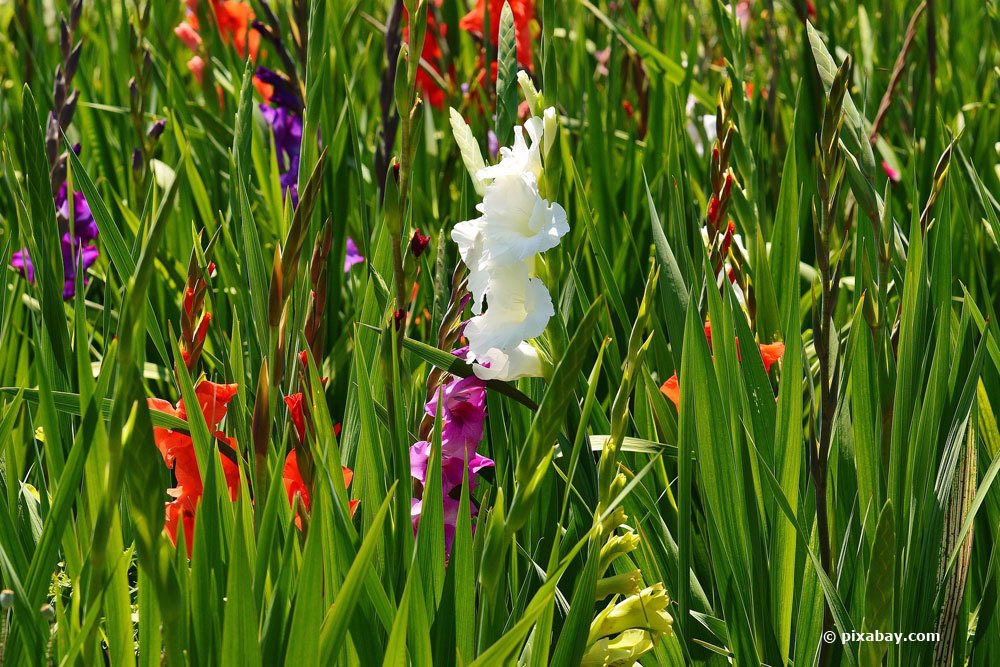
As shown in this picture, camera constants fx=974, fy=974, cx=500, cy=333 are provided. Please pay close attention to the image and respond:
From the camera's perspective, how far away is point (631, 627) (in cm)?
63

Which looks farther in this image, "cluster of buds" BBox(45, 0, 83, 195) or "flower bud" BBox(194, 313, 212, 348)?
"cluster of buds" BBox(45, 0, 83, 195)

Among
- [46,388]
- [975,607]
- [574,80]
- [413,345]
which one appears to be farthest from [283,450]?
[574,80]

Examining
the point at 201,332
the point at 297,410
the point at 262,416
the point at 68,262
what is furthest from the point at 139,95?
the point at 262,416

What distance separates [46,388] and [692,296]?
0.46 m

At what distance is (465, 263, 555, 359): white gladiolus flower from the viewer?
60 centimetres

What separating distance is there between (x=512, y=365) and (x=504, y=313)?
71 millimetres

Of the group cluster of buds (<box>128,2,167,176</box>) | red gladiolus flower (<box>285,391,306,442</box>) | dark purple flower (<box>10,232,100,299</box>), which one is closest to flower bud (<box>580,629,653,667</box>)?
red gladiolus flower (<box>285,391,306,442</box>)

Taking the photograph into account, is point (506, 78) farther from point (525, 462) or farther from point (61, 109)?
point (61, 109)

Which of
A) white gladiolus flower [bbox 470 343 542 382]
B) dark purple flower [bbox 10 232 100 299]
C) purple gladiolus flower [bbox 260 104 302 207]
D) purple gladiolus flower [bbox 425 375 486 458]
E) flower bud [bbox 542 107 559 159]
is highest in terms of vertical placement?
purple gladiolus flower [bbox 260 104 302 207]

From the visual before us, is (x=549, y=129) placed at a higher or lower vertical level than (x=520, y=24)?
lower

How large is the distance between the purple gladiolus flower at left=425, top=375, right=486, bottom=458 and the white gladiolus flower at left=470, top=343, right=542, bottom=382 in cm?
7

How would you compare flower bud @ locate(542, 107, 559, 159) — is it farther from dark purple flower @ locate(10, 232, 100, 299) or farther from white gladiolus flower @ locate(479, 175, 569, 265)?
dark purple flower @ locate(10, 232, 100, 299)

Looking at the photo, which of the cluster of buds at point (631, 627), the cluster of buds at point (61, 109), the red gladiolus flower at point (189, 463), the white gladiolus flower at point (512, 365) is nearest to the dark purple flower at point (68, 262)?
the cluster of buds at point (61, 109)

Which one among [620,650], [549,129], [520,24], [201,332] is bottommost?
[620,650]
